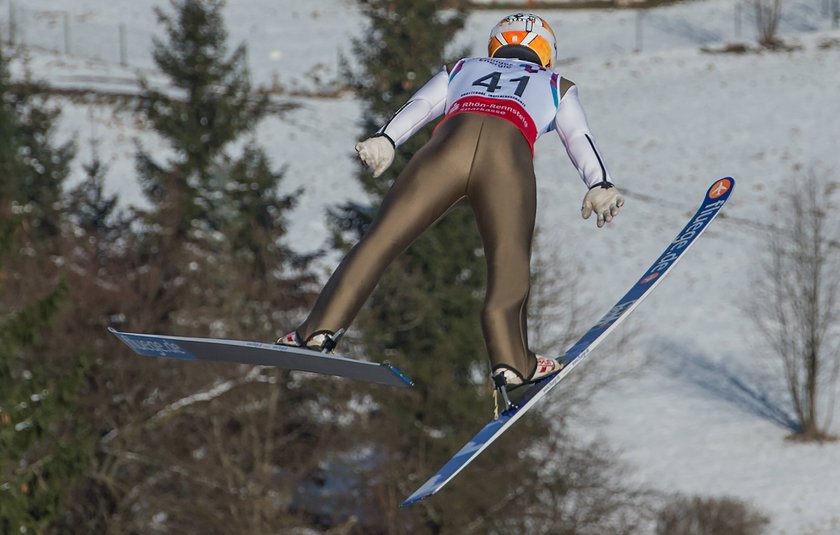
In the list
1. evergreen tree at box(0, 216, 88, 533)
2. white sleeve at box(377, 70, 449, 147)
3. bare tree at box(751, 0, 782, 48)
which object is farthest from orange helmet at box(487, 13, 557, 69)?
bare tree at box(751, 0, 782, 48)

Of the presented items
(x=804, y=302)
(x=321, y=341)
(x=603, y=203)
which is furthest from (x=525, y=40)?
(x=804, y=302)

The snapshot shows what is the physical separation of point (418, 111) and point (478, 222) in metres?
0.55

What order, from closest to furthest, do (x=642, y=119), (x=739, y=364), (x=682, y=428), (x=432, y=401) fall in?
(x=432, y=401) → (x=682, y=428) → (x=739, y=364) → (x=642, y=119)

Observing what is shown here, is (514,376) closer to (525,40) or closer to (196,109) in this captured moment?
(525,40)

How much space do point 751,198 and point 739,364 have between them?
5571mm

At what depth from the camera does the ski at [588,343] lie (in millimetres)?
6012

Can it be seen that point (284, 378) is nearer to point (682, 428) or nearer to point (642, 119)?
point (682, 428)

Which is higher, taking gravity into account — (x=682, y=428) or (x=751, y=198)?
(x=751, y=198)

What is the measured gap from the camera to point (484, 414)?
28.1m

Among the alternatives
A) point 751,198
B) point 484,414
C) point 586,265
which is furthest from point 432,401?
point 751,198

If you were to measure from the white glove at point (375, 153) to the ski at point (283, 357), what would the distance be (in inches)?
30.0

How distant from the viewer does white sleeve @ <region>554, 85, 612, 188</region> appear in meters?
5.96

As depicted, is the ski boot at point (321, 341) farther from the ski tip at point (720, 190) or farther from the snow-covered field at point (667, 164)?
the snow-covered field at point (667, 164)

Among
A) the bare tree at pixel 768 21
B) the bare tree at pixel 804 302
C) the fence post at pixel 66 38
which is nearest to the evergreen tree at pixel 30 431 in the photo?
the bare tree at pixel 804 302
